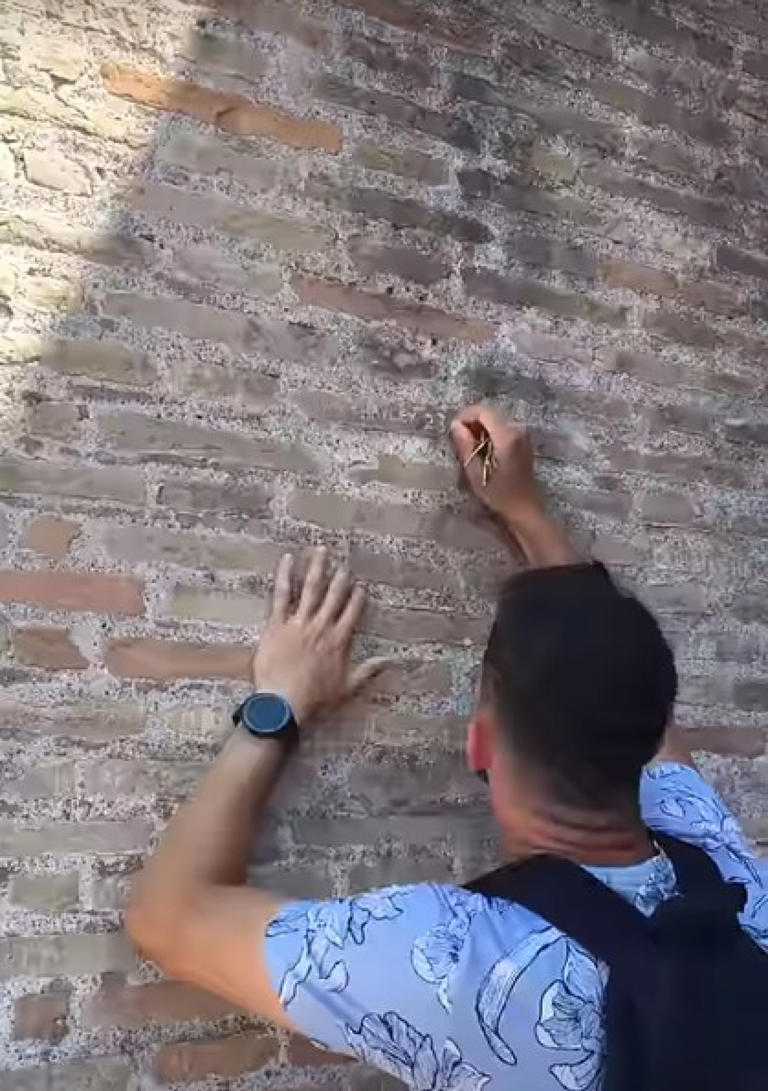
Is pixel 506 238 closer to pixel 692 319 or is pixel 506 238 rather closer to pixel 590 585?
pixel 692 319

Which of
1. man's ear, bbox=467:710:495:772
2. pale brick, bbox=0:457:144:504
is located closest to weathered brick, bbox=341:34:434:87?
pale brick, bbox=0:457:144:504

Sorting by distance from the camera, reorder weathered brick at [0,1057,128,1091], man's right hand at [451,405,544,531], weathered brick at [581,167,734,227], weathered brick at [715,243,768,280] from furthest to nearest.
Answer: weathered brick at [715,243,768,280], weathered brick at [581,167,734,227], man's right hand at [451,405,544,531], weathered brick at [0,1057,128,1091]

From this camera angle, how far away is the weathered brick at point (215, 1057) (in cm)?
192

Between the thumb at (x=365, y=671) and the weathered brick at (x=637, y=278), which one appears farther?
the weathered brick at (x=637, y=278)

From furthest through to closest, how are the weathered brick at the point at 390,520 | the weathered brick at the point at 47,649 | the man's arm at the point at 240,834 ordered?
the weathered brick at the point at 390,520
the weathered brick at the point at 47,649
the man's arm at the point at 240,834

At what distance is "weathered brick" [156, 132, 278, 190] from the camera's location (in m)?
2.13

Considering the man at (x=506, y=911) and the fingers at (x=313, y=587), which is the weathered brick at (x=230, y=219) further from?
the man at (x=506, y=911)

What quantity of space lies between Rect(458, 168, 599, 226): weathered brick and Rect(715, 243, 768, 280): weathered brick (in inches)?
11.2

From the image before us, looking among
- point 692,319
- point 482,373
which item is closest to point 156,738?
point 482,373

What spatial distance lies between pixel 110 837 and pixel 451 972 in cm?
65

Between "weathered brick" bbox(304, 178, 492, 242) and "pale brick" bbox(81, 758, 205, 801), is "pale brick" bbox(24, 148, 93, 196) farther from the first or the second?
"pale brick" bbox(81, 758, 205, 801)

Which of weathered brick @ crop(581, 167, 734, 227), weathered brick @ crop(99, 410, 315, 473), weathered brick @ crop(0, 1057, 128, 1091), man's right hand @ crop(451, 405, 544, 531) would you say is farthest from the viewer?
weathered brick @ crop(581, 167, 734, 227)

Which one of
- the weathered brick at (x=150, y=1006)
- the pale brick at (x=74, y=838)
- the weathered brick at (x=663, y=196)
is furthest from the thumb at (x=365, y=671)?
the weathered brick at (x=663, y=196)

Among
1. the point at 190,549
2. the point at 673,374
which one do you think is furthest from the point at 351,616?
the point at 673,374
